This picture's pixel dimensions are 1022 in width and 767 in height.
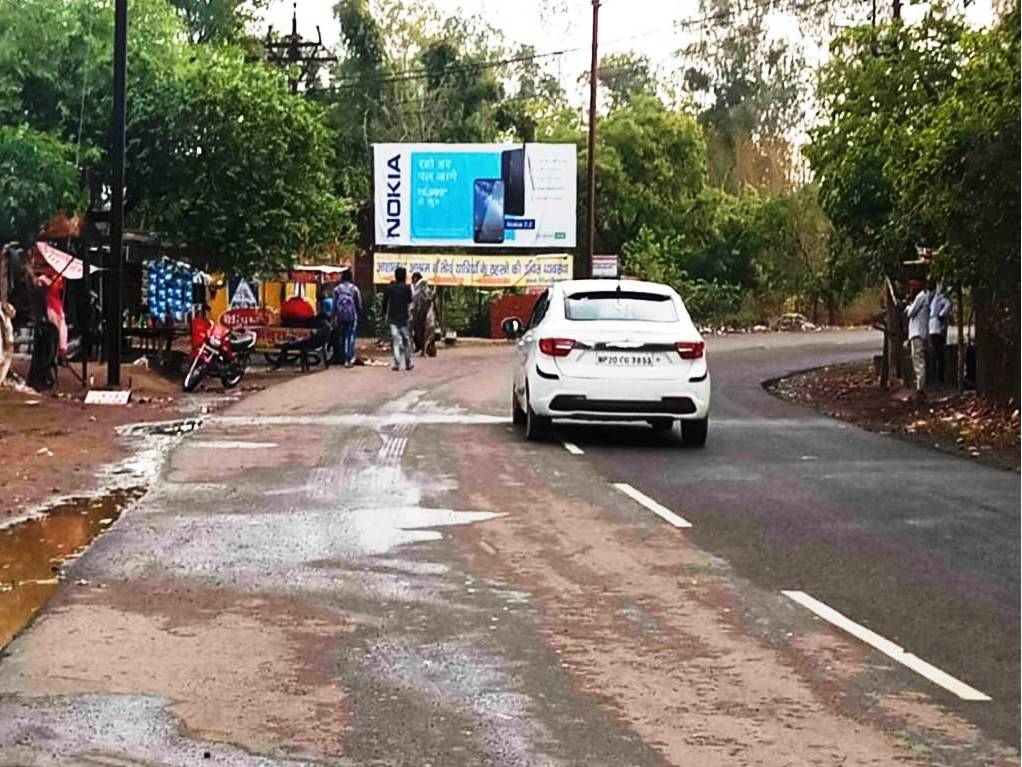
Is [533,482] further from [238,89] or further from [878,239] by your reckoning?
[238,89]

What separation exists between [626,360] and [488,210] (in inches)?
1041

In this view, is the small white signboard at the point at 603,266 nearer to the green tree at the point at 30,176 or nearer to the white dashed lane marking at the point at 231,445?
the green tree at the point at 30,176

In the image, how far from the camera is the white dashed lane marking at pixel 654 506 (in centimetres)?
1166

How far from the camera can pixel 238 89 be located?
32.8 metres

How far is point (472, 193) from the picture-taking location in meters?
42.2

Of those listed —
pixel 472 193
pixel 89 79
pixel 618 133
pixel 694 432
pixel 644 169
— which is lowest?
pixel 694 432

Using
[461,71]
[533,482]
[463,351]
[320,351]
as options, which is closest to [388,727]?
[533,482]

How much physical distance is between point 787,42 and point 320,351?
32212 mm

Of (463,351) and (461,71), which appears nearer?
(463,351)

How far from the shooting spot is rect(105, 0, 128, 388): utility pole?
23109 mm

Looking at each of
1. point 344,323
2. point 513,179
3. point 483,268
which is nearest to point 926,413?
point 344,323

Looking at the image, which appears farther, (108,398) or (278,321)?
(278,321)

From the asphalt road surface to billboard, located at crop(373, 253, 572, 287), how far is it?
27623 mm

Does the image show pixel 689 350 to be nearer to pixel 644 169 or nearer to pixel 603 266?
pixel 603 266
